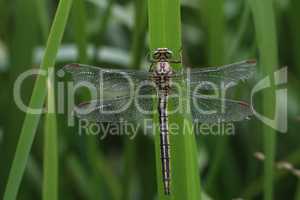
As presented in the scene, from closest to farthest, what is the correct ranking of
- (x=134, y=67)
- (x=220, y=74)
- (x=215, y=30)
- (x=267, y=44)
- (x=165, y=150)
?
(x=165, y=150)
(x=267, y=44)
(x=220, y=74)
(x=215, y=30)
(x=134, y=67)

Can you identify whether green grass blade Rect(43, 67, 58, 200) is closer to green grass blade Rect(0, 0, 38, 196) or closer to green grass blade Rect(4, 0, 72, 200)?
green grass blade Rect(4, 0, 72, 200)

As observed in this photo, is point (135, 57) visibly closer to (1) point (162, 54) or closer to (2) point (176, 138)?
(1) point (162, 54)

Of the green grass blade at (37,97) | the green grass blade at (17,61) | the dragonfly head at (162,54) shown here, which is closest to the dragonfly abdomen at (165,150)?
the dragonfly head at (162,54)

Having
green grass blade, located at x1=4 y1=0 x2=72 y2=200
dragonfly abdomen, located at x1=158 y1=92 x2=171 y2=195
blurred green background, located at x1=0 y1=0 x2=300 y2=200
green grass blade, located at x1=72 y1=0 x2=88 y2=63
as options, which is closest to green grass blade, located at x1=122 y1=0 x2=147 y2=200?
blurred green background, located at x1=0 y1=0 x2=300 y2=200

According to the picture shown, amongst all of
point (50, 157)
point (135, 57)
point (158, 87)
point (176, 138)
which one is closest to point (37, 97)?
point (50, 157)

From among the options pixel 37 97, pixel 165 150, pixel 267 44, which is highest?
pixel 267 44
